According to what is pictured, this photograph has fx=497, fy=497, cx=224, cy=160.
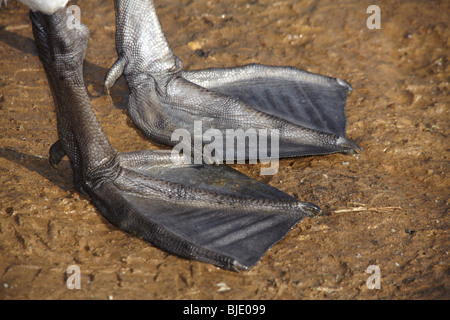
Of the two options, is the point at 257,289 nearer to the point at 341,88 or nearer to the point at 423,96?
the point at 341,88

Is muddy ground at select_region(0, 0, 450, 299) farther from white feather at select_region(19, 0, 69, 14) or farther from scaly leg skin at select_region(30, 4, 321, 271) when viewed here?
white feather at select_region(19, 0, 69, 14)

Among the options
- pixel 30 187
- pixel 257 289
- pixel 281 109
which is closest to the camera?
pixel 257 289

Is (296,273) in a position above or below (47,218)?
below

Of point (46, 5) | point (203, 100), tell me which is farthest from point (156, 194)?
point (46, 5)

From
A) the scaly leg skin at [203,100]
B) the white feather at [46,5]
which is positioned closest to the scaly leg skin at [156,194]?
the white feather at [46,5]

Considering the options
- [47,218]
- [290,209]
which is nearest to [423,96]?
[290,209]

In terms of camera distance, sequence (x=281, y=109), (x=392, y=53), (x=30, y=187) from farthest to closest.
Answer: (x=392, y=53), (x=281, y=109), (x=30, y=187)

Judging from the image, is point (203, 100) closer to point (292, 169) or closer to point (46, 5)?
point (292, 169)
